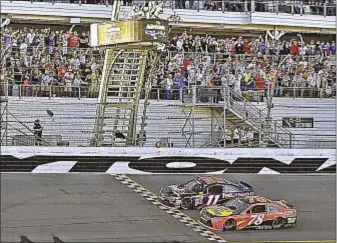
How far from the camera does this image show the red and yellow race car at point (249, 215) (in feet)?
43.0

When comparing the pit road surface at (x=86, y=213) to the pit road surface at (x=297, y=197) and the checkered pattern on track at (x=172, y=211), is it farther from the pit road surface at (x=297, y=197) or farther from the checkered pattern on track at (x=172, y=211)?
the pit road surface at (x=297, y=197)

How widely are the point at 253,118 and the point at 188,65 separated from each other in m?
2.38

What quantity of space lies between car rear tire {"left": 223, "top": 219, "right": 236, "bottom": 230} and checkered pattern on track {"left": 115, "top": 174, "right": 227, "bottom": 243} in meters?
0.34

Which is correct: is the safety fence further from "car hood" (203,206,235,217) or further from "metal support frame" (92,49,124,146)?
"car hood" (203,206,235,217)

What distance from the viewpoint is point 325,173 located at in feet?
61.9

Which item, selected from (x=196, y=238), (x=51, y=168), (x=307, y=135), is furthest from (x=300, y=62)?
(x=196, y=238)

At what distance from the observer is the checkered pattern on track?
12659mm

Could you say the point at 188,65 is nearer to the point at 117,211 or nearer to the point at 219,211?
the point at 219,211

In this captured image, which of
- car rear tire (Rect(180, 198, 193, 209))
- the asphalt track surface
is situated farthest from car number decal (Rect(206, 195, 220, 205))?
the asphalt track surface

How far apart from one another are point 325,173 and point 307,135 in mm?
1676

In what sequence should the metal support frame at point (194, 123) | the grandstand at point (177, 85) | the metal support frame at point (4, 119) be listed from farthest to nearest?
the metal support frame at point (194, 123) < the grandstand at point (177, 85) < the metal support frame at point (4, 119)

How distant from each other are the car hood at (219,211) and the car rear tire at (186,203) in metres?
0.91

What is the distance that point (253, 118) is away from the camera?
67.5ft

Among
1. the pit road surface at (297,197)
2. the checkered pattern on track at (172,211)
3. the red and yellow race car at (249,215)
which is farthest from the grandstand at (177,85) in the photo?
the red and yellow race car at (249,215)
